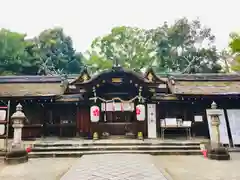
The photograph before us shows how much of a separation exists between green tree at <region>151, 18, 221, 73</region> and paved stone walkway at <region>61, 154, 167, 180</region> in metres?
28.0

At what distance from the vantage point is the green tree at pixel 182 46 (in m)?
34.0

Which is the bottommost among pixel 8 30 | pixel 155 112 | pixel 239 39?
pixel 155 112

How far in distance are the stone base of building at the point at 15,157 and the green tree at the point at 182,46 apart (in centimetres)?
2835

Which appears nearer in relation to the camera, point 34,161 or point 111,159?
point 111,159

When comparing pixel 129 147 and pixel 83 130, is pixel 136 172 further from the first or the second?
pixel 83 130

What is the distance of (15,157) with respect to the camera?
8492 millimetres

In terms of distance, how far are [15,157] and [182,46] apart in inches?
1266

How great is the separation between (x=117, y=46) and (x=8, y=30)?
622 inches

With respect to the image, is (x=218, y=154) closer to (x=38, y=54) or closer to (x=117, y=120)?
(x=117, y=120)

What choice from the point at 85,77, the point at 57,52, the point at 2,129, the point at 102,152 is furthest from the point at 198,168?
the point at 57,52

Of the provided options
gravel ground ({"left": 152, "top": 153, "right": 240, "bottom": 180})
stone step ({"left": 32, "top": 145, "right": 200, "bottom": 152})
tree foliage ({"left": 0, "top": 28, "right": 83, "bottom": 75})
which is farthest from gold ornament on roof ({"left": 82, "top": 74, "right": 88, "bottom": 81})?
tree foliage ({"left": 0, "top": 28, "right": 83, "bottom": 75})

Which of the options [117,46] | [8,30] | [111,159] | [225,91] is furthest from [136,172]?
[8,30]

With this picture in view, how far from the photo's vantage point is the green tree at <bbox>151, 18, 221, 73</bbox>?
1339 inches

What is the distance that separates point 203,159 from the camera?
888cm
